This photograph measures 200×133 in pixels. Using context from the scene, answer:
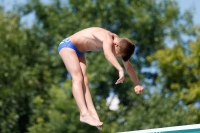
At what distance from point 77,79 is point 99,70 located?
17018mm

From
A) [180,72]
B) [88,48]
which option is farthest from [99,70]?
[88,48]

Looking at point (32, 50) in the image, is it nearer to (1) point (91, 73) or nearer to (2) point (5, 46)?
(2) point (5, 46)

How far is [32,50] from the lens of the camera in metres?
28.0

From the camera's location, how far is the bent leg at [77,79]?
7.93 meters

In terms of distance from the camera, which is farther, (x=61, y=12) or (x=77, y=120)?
(x=61, y=12)

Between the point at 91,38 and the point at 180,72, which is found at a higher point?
the point at 91,38

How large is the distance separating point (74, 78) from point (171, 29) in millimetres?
20758

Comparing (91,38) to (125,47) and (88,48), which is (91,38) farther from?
(125,47)

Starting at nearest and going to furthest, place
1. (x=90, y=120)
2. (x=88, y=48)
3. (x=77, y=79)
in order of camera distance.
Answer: (x=90, y=120)
(x=77, y=79)
(x=88, y=48)

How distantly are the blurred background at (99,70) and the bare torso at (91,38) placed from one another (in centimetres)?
1467

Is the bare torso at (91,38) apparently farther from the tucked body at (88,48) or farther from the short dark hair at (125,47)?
the short dark hair at (125,47)

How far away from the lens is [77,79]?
8109 millimetres

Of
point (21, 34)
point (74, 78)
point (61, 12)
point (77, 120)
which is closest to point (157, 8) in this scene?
point (61, 12)

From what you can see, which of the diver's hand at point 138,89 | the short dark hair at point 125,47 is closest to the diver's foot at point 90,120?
the diver's hand at point 138,89
